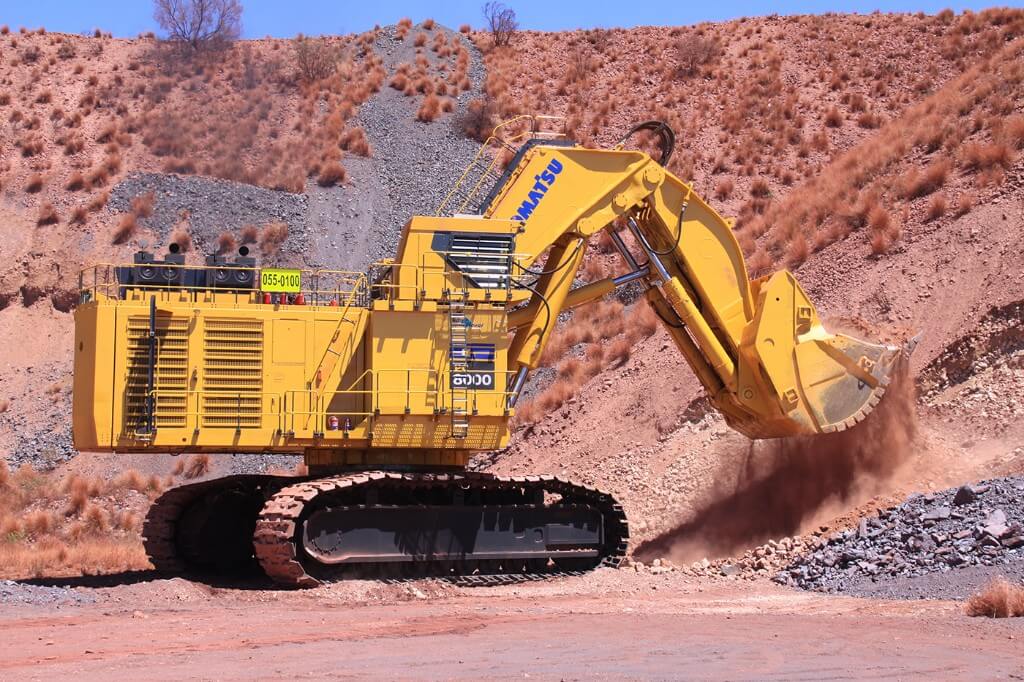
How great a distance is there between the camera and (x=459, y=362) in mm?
16938

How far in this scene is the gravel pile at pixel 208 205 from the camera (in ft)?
118

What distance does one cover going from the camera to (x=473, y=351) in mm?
16969

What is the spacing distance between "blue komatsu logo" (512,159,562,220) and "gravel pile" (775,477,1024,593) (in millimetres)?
5559

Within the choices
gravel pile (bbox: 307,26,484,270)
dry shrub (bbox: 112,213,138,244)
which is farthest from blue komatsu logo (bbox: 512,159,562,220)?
dry shrub (bbox: 112,213,138,244)

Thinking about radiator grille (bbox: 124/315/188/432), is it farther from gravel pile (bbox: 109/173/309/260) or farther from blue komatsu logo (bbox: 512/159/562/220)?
gravel pile (bbox: 109/173/309/260)

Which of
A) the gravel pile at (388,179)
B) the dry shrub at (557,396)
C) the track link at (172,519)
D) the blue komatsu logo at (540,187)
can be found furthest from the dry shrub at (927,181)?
the track link at (172,519)

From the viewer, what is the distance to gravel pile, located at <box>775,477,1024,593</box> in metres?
15.4

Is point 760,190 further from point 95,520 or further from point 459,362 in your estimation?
point 459,362

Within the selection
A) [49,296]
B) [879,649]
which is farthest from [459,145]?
[879,649]

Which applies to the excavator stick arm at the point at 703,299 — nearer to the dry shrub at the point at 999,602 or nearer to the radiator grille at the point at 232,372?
the radiator grille at the point at 232,372

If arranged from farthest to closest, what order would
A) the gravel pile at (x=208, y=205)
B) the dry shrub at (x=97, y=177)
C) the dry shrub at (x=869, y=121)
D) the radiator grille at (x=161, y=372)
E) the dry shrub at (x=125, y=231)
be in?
the dry shrub at (x=869, y=121) → the dry shrub at (x=97, y=177) → the gravel pile at (x=208, y=205) → the dry shrub at (x=125, y=231) → the radiator grille at (x=161, y=372)

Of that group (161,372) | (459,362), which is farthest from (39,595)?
(459,362)

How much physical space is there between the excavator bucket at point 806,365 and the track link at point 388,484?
2675 millimetres

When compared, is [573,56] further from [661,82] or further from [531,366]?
[531,366]
